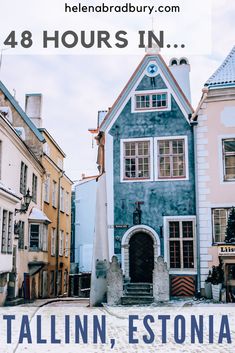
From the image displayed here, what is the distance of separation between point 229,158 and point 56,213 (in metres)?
14.0

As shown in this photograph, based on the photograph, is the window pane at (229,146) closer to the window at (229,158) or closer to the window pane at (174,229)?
the window at (229,158)

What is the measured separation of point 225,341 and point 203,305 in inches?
241

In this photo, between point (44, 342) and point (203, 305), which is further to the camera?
point (203, 305)

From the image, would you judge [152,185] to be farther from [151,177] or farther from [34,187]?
[34,187]

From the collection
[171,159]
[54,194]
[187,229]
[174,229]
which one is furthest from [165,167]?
[54,194]

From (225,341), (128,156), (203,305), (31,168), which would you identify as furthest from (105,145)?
(225,341)

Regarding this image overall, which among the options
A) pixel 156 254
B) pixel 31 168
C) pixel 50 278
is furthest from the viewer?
pixel 50 278

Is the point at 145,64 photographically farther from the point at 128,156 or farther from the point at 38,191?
the point at 38,191

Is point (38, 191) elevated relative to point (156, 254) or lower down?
elevated

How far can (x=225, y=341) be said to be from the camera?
1041 cm

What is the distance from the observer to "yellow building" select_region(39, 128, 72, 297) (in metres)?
28.2

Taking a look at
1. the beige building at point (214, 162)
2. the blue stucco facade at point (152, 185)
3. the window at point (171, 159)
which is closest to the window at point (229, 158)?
the beige building at point (214, 162)

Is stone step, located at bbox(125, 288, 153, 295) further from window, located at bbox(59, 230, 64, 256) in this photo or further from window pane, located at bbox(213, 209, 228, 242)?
window, located at bbox(59, 230, 64, 256)

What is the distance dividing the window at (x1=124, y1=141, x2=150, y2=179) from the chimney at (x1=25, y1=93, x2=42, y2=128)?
37.1 feet
